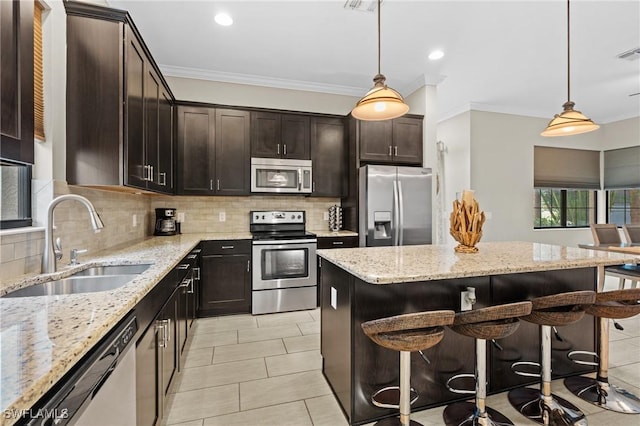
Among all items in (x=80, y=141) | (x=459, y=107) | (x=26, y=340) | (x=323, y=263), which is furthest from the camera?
(x=459, y=107)

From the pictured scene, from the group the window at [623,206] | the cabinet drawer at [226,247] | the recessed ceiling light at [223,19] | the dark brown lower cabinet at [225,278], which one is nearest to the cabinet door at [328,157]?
the cabinet drawer at [226,247]

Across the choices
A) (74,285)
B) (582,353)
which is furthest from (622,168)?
(74,285)

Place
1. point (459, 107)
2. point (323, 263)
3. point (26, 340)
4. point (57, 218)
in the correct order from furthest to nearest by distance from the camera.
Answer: point (459, 107) < point (323, 263) < point (57, 218) < point (26, 340)

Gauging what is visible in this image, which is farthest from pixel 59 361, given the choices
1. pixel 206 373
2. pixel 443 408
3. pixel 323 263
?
pixel 443 408

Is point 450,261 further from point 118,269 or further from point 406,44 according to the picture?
point 406,44

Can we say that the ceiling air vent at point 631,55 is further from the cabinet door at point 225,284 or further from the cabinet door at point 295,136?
the cabinet door at point 225,284

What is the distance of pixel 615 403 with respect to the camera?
1953 mm

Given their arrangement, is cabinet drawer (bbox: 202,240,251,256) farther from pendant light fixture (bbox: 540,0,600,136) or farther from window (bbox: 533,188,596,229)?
window (bbox: 533,188,596,229)

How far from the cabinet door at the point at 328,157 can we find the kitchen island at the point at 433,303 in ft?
6.54

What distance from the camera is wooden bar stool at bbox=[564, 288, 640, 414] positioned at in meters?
1.87

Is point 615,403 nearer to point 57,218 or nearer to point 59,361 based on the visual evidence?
point 59,361

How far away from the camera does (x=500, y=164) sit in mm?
5422

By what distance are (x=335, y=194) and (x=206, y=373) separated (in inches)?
104

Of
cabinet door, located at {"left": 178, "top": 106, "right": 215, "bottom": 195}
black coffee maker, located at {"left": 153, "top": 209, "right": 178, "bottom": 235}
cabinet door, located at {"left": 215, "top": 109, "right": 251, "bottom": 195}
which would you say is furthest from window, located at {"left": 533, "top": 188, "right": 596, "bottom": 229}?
black coffee maker, located at {"left": 153, "top": 209, "right": 178, "bottom": 235}
